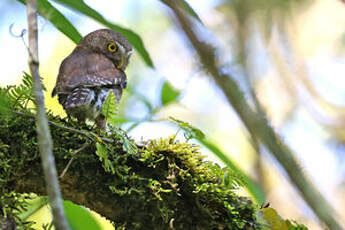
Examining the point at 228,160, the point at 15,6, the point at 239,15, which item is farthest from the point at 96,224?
the point at 239,15

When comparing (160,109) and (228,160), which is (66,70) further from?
(228,160)

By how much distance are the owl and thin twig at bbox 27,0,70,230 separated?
4.29ft

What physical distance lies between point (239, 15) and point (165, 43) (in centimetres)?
485

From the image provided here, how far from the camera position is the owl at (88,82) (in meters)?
2.91

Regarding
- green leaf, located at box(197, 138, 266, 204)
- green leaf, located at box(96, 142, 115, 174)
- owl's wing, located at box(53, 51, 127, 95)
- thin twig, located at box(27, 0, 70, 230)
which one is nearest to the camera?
thin twig, located at box(27, 0, 70, 230)

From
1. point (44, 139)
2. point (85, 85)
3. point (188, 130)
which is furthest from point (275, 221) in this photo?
point (85, 85)

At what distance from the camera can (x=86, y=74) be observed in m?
3.18

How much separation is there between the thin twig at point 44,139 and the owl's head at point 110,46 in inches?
105

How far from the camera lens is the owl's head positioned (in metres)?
4.18

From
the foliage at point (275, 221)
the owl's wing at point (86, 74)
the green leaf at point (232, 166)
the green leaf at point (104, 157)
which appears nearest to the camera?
the green leaf at point (104, 157)

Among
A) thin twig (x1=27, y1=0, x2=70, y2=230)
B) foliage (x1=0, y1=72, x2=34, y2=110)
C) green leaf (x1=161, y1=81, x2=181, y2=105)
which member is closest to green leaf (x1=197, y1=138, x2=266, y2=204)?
green leaf (x1=161, y1=81, x2=181, y2=105)

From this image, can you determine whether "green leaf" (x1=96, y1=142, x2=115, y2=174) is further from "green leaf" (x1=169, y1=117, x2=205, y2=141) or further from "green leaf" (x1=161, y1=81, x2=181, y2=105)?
"green leaf" (x1=161, y1=81, x2=181, y2=105)

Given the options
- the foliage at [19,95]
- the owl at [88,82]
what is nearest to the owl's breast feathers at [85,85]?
the owl at [88,82]

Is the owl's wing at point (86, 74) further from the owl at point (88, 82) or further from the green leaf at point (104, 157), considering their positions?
the green leaf at point (104, 157)
